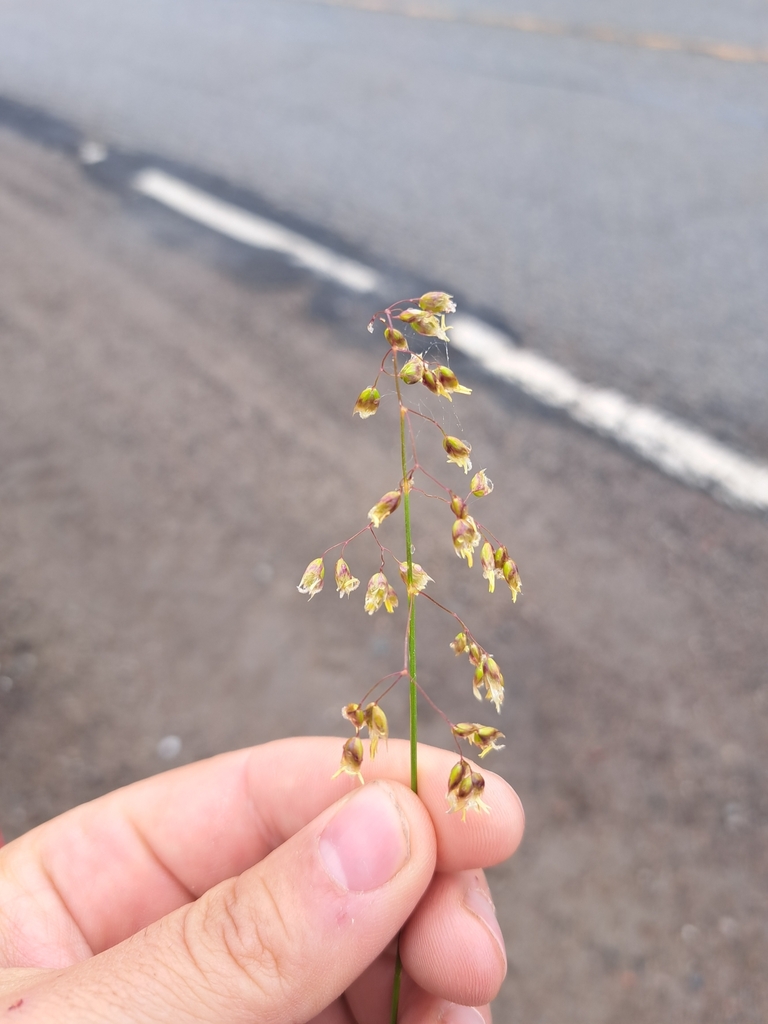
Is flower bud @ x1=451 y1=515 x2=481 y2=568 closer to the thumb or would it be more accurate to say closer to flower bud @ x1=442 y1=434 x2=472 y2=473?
flower bud @ x1=442 y1=434 x2=472 y2=473

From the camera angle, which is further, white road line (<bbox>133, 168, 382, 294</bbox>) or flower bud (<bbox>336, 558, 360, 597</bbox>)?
white road line (<bbox>133, 168, 382, 294</bbox>)

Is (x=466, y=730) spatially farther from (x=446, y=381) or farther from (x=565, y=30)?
(x=565, y=30)

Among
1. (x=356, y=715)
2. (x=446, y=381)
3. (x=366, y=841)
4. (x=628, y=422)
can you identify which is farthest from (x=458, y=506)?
(x=628, y=422)

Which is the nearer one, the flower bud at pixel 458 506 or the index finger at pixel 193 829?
the flower bud at pixel 458 506

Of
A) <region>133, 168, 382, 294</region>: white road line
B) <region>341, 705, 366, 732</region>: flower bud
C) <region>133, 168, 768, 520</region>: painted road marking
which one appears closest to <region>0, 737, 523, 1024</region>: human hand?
<region>341, 705, 366, 732</region>: flower bud

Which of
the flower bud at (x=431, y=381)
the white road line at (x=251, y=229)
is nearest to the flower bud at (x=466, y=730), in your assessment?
the flower bud at (x=431, y=381)

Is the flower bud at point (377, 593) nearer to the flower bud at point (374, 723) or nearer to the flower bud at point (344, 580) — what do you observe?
the flower bud at point (344, 580)

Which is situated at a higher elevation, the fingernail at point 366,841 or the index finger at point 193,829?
the fingernail at point 366,841

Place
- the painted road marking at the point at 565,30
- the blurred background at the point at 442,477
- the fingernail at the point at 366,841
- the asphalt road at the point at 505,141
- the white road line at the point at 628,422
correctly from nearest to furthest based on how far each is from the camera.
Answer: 1. the fingernail at the point at 366,841
2. the blurred background at the point at 442,477
3. the white road line at the point at 628,422
4. the asphalt road at the point at 505,141
5. the painted road marking at the point at 565,30

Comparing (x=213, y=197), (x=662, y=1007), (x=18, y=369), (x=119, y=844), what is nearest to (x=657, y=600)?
(x=662, y=1007)
